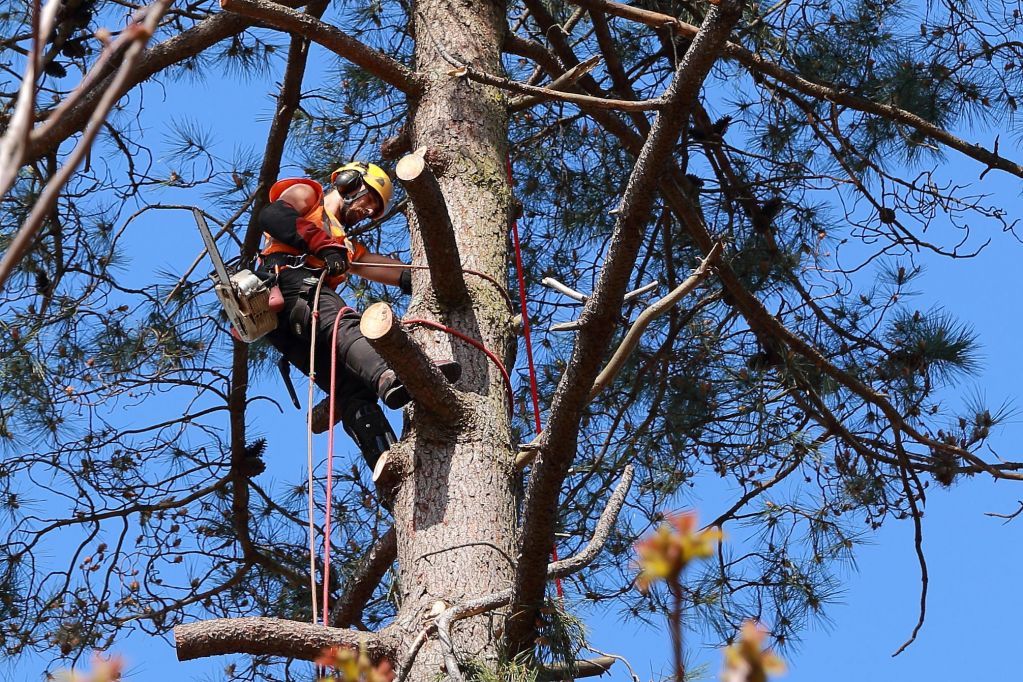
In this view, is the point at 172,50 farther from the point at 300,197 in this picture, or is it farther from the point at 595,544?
the point at 595,544

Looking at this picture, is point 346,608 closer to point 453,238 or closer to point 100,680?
point 453,238

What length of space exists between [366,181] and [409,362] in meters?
1.20

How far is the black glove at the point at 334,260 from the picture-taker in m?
3.39

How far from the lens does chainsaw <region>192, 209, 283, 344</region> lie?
3.27 meters

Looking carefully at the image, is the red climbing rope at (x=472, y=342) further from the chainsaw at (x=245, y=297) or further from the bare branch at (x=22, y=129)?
the bare branch at (x=22, y=129)

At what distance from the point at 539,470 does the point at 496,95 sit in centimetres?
152

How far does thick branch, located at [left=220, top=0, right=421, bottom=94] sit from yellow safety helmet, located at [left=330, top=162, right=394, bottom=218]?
31cm

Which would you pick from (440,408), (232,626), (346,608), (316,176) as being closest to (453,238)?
(440,408)

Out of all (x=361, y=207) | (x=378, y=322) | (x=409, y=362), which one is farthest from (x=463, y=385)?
(x=361, y=207)

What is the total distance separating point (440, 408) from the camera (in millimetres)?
2645

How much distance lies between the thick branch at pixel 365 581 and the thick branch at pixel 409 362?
2.43 ft

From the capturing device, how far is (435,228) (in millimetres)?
2641

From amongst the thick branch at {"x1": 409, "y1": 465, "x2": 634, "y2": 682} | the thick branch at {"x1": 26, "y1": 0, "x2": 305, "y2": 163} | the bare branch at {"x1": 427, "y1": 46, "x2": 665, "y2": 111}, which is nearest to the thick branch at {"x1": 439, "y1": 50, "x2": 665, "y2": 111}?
the bare branch at {"x1": 427, "y1": 46, "x2": 665, "y2": 111}

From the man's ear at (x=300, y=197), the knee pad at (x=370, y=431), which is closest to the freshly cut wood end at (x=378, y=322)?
the knee pad at (x=370, y=431)
